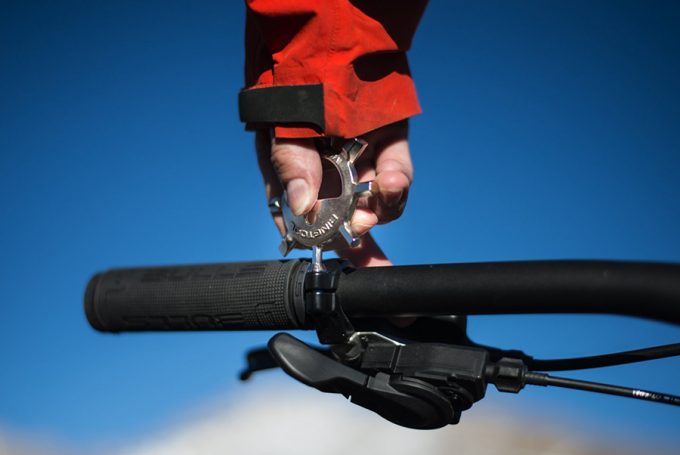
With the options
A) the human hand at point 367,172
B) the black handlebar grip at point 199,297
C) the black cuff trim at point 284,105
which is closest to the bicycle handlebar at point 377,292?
the black handlebar grip at point 199,297

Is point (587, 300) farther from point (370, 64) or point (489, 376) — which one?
point (370, 64)

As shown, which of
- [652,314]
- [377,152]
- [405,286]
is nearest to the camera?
[652,314]

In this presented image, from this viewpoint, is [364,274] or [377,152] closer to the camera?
[364,274]

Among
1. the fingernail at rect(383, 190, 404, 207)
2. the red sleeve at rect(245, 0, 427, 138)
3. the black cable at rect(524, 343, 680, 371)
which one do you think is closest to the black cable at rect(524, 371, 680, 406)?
the black cable at rect(524, 343, 680, 371)

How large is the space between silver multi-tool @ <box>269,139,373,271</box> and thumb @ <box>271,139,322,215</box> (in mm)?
37

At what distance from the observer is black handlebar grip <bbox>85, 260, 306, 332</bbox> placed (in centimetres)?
108

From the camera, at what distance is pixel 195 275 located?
116 centimetres

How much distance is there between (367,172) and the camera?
126 cm

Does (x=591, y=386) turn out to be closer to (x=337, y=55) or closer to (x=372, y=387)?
(x=372, y=387)

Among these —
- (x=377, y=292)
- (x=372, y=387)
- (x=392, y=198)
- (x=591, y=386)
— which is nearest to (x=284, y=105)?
(x=392, y=198)

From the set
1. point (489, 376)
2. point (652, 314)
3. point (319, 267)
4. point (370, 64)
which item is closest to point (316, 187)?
point (319, 267)

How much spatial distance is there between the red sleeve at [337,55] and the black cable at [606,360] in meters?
0.45

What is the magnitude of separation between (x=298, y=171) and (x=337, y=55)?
180 millimetres

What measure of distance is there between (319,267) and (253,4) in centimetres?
40
